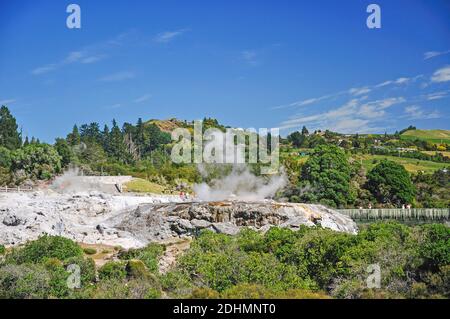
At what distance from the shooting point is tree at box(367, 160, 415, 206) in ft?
222

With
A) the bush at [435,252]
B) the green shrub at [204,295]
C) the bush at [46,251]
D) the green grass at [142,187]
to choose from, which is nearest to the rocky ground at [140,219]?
the bush at [46,251]

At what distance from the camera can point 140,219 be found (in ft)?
142

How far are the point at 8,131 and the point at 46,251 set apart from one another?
260ft

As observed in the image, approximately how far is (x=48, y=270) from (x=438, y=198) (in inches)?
2280

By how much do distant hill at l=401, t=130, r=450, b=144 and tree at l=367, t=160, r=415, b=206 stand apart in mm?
62036

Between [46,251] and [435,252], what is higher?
[435,252]

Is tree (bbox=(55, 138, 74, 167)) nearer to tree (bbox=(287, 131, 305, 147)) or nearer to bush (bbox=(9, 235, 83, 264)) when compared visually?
bush (bbox=(9, 235, 83, 264))

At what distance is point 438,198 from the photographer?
70500mm

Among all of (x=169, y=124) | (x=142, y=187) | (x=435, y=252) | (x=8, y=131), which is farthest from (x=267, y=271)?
(x=169, y=124)

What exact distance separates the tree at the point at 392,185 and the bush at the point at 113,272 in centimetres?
4936

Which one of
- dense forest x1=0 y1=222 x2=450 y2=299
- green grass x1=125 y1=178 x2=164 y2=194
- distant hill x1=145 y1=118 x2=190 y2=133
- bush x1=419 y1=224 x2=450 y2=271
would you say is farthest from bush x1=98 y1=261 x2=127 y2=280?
distant hill x1=145 y1=118 x2=190 y2=133

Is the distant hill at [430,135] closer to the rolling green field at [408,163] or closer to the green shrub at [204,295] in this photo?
the rolling green field at [408,163]

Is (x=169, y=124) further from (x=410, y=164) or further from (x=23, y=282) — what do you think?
(x=23, y=282)
